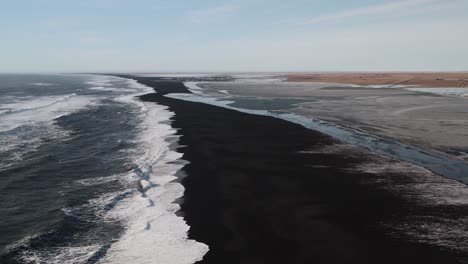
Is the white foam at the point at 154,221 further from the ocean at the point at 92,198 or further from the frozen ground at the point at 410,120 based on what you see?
the frozen ground at the point at 410,120

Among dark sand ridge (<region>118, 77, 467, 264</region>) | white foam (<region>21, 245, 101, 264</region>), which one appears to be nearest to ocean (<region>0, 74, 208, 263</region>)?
white foam (<region>21, 245, 101, 264</region>)

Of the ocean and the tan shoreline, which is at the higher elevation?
the tan shoreline

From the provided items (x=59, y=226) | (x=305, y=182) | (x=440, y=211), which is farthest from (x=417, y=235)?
(x=59, y=226)

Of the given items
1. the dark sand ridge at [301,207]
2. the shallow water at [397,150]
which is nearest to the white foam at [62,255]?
the dark sand ridge at [301,207]

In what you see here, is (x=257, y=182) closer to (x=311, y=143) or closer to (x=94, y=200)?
(x=94, y=200)

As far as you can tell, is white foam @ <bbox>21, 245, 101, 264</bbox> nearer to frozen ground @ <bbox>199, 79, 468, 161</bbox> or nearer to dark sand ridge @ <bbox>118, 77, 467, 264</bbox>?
dark sand ridge @ <bbox>118, 77, 467, 264</bbox>
